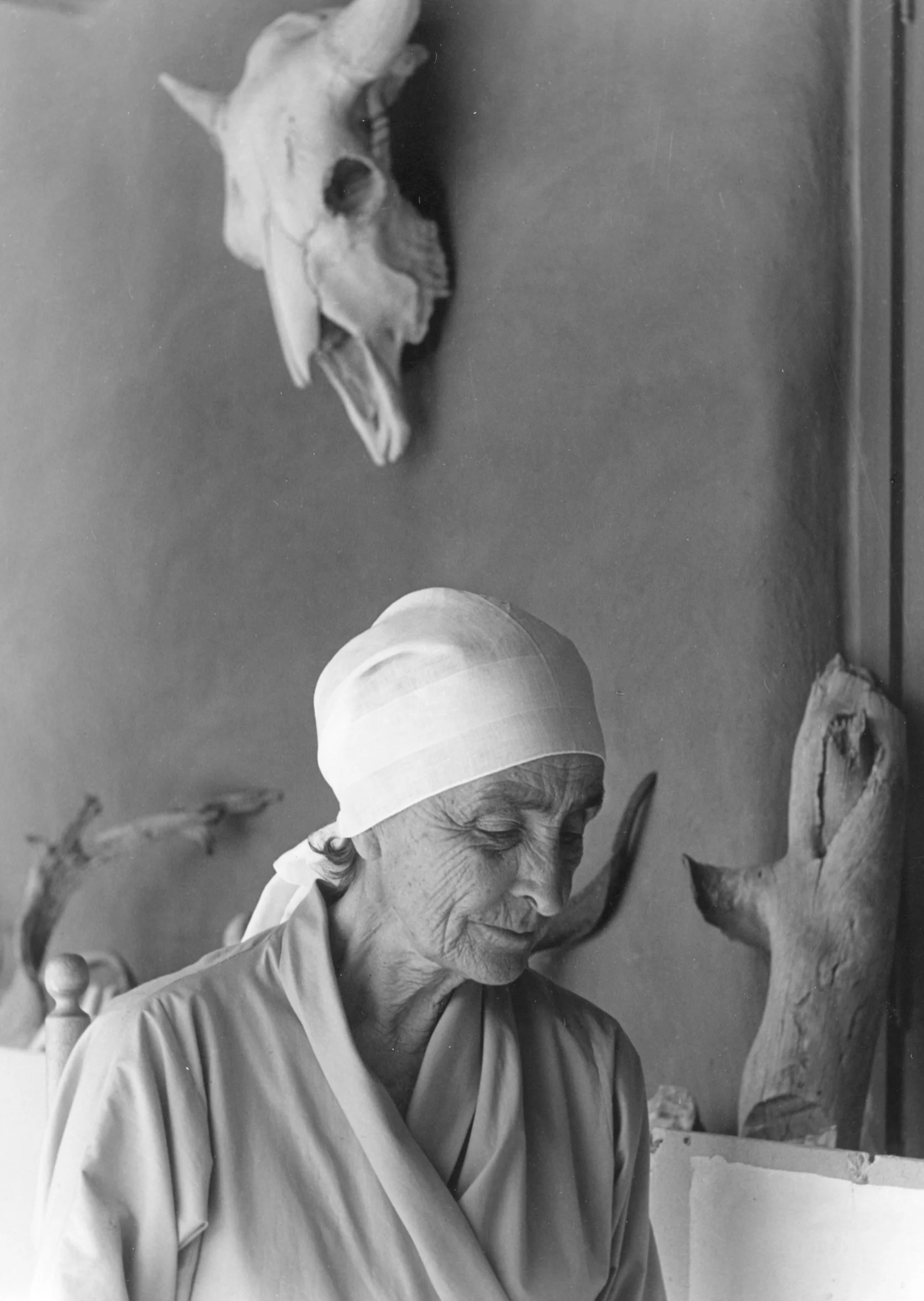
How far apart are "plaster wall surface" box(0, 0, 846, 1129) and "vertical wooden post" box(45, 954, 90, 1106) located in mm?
699

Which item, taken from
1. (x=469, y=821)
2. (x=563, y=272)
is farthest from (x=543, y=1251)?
(x=563, y=272)

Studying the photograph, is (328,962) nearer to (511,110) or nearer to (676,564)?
(676,564)

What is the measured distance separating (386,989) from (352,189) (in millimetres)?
1555

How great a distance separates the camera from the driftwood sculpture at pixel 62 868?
275 cm

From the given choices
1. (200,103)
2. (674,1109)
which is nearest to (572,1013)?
(674,1109)

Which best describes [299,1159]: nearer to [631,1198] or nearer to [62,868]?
[631,1198]

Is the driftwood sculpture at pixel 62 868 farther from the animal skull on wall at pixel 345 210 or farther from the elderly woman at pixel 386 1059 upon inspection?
the elderly woman at pixel 386 1059

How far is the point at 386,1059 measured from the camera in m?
1.37

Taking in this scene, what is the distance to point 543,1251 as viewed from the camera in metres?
1.34

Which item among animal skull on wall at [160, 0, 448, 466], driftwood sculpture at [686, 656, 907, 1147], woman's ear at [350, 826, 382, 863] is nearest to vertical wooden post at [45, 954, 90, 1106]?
woman's ear at [350, 826, 382, 863]

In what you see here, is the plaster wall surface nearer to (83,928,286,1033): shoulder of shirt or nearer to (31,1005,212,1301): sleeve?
(83,928,286,1033): shoulder of shirt

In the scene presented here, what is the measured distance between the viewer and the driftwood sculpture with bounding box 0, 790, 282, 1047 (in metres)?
2.75

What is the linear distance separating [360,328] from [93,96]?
3.47ft

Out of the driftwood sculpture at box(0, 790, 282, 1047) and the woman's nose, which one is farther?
the driftwood sculpture at box(0, 790, 282, 1047)
